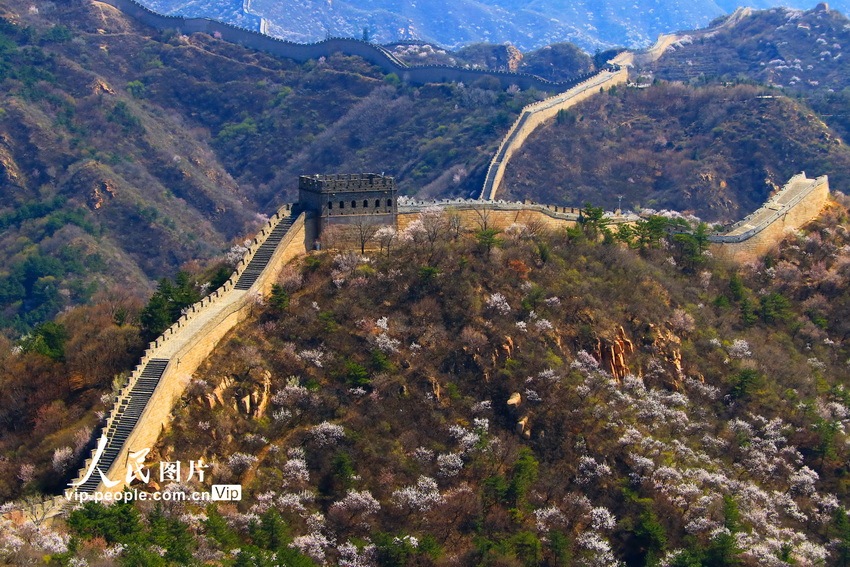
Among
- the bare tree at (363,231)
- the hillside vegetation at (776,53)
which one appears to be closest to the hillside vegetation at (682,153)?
the hillside vegetation at (776,53)

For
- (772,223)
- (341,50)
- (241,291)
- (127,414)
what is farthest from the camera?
(341,50)

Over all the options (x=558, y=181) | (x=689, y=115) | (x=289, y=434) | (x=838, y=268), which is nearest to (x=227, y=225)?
(x=558, y=181)

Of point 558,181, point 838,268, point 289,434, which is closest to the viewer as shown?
point 289,434

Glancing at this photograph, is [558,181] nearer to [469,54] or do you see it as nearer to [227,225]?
[227,225]

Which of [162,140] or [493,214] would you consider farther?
[162,140]

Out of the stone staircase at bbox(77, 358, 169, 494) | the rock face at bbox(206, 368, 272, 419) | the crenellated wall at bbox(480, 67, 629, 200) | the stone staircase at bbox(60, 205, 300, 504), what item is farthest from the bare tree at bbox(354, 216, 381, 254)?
the crenellated wall at bbox(480, 67, 629, 200)

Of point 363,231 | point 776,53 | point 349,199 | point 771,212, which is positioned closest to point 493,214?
point 363,231

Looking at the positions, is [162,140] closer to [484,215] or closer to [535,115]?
[535,115]
